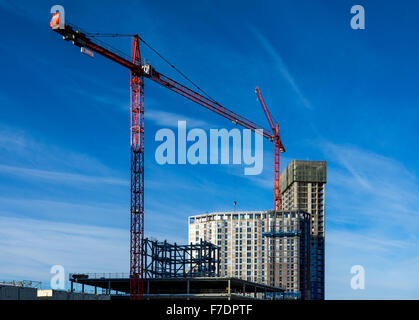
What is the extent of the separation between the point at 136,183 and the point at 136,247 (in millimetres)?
17532

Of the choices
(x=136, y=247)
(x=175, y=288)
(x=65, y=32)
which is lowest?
(x=175, y=288)

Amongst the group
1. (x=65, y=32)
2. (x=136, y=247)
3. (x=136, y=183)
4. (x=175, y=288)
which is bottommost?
(x=175, y=288)
